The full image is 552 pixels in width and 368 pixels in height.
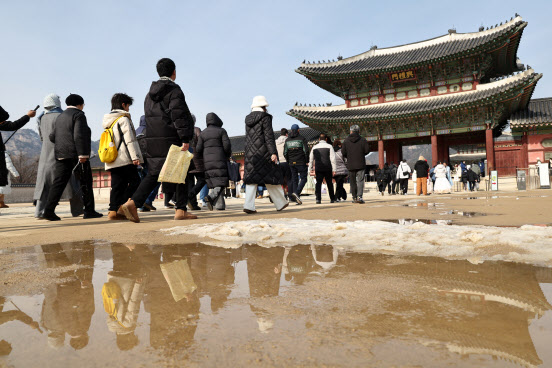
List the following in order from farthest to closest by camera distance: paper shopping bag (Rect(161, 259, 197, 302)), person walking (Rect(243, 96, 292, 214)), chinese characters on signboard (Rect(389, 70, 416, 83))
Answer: chinese characters on signboard (Rect(389, 70, 416, 83)) < person walking (Rect(243, 96, 292, 214)) < paper shopping bag (Rect(161, 259, 197, 302))

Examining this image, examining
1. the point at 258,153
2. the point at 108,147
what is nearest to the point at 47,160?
the point at 108,147

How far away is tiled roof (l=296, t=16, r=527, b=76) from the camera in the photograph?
714 inches

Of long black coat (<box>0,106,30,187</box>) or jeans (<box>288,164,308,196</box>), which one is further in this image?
jeans (<box>288,164,308,196</box>)

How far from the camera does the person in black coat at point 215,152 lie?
19.6 feet

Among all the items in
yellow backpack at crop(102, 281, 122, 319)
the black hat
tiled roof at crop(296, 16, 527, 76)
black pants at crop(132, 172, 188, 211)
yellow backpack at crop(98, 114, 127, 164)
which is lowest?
yellow backpack at crop(102, 281, 122, 319)

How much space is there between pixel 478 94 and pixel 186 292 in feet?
67.3

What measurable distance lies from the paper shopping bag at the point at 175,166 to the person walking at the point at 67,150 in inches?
50.2

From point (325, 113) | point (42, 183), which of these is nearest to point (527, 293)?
point (42, 183)

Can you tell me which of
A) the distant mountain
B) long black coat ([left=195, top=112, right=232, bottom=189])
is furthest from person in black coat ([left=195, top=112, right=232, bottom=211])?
the distant mountain

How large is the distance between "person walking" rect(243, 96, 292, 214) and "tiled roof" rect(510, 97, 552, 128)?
18.0 meters

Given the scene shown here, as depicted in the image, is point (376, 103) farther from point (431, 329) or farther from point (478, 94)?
point (431, 329)

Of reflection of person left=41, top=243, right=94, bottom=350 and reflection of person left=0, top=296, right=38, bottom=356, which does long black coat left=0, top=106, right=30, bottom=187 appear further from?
reflection of person left=0, top=296, right=38, bottom=356

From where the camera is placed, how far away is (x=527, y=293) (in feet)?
4.65

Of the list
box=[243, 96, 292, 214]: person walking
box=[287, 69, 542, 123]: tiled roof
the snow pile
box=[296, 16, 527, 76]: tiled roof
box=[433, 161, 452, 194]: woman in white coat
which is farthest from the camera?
box=[296, 16, 527, 76]: tiled roof
